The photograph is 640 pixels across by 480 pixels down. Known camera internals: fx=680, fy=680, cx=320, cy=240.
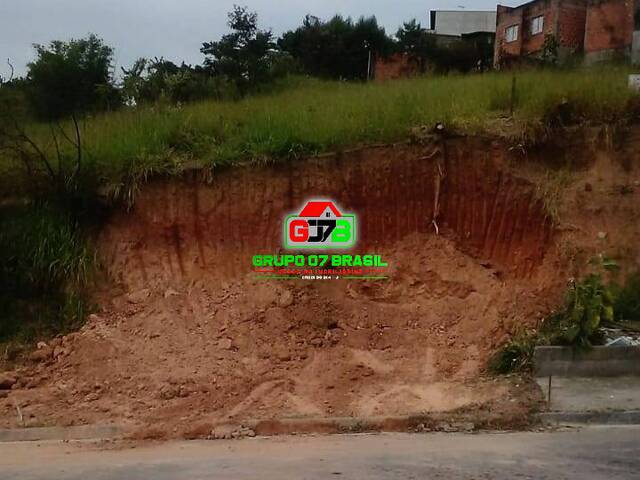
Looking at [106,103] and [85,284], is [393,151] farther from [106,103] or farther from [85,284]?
[106,103]

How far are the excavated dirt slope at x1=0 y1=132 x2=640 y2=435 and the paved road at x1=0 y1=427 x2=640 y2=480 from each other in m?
0.68

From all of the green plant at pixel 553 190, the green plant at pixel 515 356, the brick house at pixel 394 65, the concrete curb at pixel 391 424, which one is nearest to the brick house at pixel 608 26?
the brick house at pixel 394 65

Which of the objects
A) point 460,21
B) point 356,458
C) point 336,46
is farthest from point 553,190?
point 460,21

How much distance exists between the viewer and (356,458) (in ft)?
18.5

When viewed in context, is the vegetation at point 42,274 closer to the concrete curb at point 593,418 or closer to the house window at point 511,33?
the concrete curb at point 593,418

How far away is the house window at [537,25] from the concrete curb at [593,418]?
27.9 m

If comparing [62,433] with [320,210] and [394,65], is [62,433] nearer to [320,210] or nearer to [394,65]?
[320,210]

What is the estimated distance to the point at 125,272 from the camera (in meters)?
9.70

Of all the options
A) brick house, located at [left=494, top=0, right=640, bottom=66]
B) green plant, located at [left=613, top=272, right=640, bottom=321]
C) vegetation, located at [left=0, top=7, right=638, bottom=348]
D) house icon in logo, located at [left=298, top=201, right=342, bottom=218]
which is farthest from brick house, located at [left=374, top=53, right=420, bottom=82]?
green plant, located at [left=613, top=272, right=640, bottom=321]

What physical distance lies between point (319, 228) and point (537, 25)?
25.7 meters

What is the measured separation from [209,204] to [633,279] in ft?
19.3

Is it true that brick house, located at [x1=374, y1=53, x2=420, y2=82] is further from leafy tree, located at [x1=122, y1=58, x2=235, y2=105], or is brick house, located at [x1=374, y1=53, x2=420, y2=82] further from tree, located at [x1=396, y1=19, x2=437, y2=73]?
leafy tree, located at [x1=122, y1=58, x2=235, y2=105]

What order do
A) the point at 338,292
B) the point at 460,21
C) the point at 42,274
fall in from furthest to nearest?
the point at 460,21
the point at 42,274
the point at 338,292

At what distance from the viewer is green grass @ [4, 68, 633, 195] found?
9883 mm
